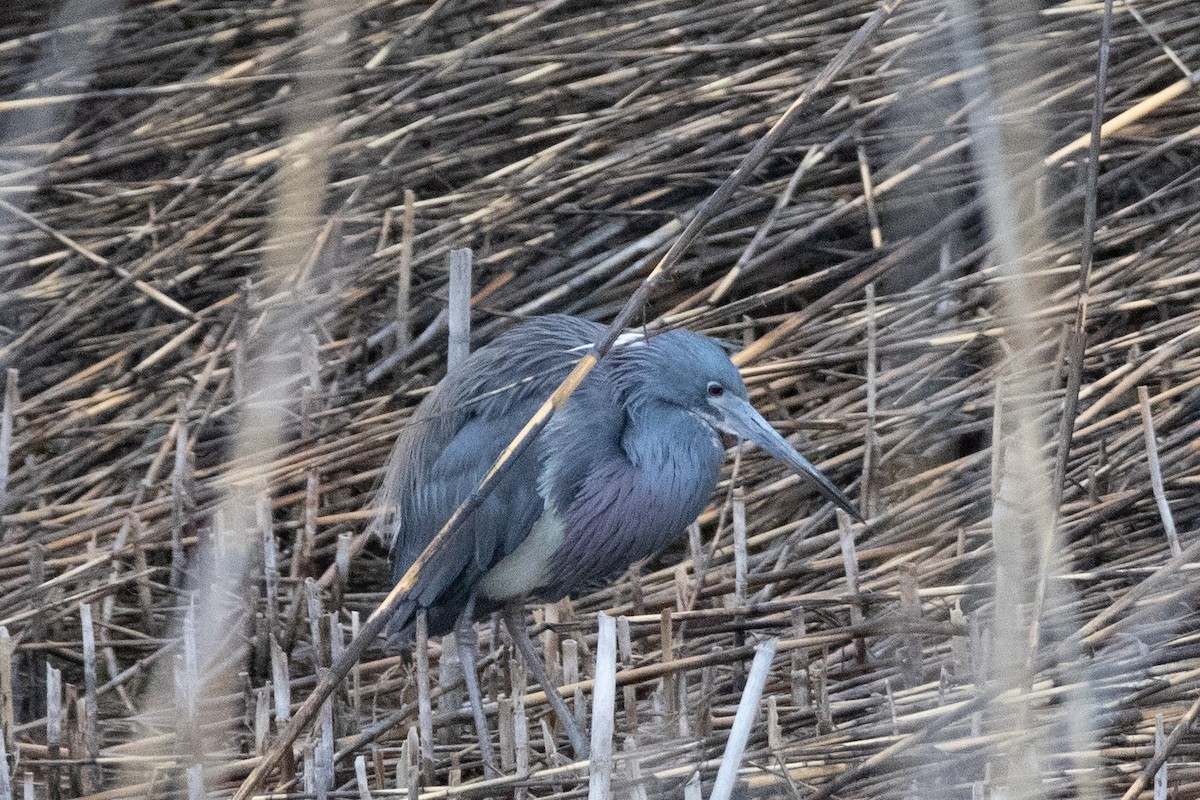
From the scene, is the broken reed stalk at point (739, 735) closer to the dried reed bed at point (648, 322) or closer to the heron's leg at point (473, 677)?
the dried reed bed at point (648, 322)

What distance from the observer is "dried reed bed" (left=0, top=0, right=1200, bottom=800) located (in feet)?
9.47

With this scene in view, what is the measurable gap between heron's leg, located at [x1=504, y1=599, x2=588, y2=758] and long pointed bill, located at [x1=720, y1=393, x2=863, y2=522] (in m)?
0.71

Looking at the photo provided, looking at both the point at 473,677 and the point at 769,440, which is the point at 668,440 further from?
the point at 473,677

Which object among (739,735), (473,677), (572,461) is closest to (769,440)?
(572,461)

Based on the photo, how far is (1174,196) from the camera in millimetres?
4676

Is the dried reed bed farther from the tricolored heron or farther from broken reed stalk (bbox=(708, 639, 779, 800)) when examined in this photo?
the tricolored heron

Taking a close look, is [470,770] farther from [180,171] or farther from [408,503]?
[180,171]

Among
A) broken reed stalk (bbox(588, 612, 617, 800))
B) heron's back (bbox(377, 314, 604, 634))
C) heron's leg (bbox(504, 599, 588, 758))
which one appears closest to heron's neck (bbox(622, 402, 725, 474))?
heron's back (bbox(377, 314, 604, 634))

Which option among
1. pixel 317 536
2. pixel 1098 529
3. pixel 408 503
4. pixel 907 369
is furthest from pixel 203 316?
pixel 1098 529

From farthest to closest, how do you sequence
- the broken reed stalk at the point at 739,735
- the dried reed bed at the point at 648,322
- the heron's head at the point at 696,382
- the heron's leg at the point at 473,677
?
the heron's head at the point at 696,382
the heron's leg at the point at 473,677
the dried reed bed at the point at 648,322
the broken reed stalk at the point at 739,735

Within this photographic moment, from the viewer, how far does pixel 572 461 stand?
3.51 metres

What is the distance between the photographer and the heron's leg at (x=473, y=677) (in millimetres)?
3092

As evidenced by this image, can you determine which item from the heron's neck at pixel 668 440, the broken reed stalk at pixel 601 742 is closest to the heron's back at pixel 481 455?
the heron's neck at pixel 668 440

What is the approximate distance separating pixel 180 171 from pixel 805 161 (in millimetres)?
2360
